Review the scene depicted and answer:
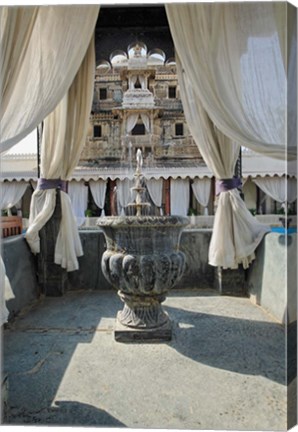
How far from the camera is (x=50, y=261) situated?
8.95ft

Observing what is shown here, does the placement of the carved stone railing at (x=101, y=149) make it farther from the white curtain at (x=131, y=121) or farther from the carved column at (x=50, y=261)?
the carved column at (x=50, y=261)

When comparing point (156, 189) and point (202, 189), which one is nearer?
point (202, 189)

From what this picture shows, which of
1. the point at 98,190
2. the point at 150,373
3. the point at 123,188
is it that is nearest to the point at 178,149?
the point at 123,188

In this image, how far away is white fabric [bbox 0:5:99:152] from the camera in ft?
4.67

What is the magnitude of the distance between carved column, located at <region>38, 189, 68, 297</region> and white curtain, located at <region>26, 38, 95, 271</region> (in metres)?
0.05

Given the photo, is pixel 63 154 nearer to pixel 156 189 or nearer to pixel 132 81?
pixel 156 189

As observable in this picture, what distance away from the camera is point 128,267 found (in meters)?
1.74

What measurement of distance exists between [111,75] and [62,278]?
11.3 metres

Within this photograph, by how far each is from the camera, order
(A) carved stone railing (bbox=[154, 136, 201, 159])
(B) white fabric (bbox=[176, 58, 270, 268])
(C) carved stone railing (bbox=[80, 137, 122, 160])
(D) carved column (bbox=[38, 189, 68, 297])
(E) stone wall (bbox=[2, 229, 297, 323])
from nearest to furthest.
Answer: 1. (E) stone wall (bbox=[2, 229, 297, 323])
2. (B) white fabric (bbox=[176, 58, 270, 268])
3. (D) carved column (bbox=[38, 189, 68, 297])
4. (A) carved stone railing (bbox=[154, 136, 201, 159])
5. (C) carved stone railing (bbox=[80, 137, 122, 160])

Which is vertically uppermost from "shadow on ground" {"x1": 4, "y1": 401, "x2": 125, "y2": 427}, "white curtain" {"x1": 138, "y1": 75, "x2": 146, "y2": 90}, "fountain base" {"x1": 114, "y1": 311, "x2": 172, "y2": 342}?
"white curtain" {"x1": 138, "y1": 75, "x2": 146, "y2": 90}

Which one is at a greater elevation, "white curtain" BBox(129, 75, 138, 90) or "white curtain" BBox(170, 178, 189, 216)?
"white curtain" BBox(129, 75, 138, 90)

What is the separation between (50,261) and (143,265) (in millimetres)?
1356

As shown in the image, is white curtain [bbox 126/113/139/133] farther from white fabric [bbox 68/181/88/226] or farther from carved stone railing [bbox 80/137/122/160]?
white fabric [bbox 68/181/88/226]

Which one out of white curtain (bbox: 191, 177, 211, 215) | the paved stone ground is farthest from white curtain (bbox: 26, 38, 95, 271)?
white curtain (bbox: 191, 177, 211, 215)
